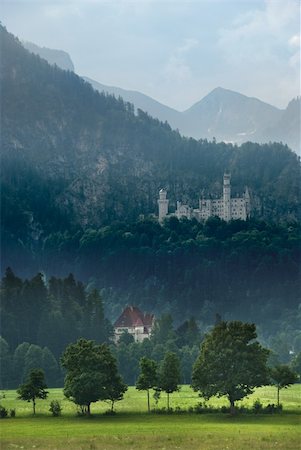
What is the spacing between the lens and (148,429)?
1933 inches

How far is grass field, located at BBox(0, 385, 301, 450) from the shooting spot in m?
43.5

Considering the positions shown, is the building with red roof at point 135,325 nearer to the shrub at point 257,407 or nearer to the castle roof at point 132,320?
the castle roof at point 132,320

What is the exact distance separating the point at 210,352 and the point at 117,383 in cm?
624

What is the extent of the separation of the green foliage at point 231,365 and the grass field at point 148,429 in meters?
2.00

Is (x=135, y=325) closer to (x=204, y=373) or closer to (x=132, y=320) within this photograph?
(x=132, y=320)

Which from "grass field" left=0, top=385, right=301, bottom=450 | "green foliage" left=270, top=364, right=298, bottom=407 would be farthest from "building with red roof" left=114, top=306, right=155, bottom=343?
"grass field" left=0, top=385, right=301, bottom=450

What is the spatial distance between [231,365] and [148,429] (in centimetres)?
1264

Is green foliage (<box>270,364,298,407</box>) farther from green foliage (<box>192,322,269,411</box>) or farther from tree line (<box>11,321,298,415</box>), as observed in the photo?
green foliage (<box>192,322,269,411</box>)

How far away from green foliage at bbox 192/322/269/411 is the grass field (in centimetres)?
200

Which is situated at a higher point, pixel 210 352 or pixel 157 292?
pixel 157 292

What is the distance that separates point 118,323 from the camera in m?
138

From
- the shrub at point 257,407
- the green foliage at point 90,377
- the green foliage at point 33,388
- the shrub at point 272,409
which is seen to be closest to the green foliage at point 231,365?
the shrub at point 257,407

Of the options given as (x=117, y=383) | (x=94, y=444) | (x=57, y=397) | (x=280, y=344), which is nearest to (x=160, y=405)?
(x=117, y=383)

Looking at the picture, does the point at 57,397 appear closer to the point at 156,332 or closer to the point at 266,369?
the point at 266,369
